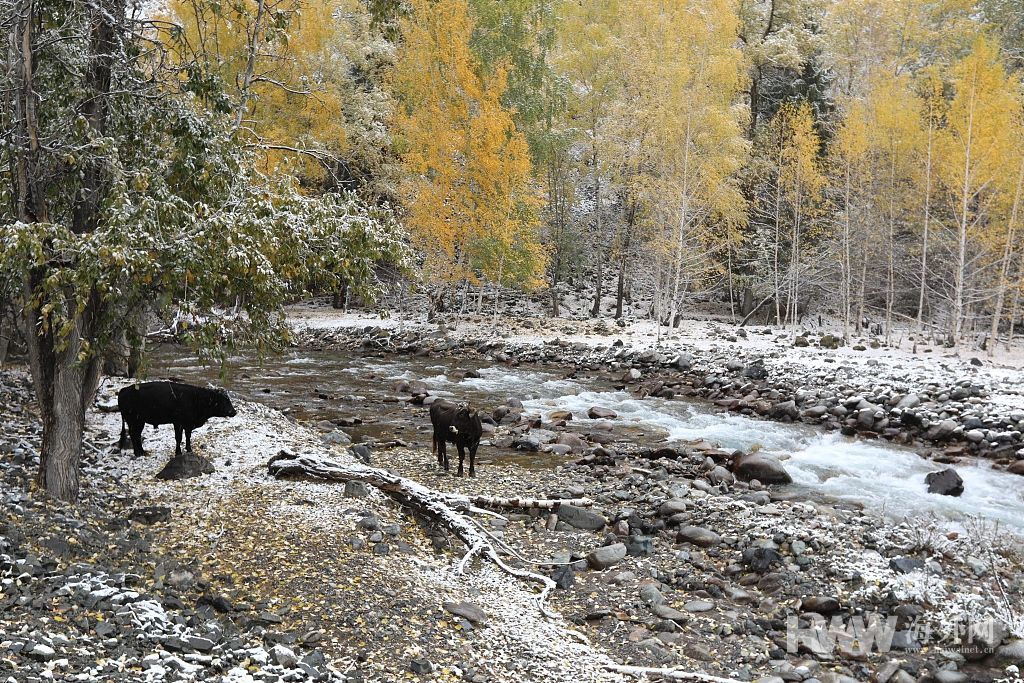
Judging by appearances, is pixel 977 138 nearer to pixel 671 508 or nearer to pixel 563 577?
pixel 671 508

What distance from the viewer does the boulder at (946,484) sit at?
33.2 ft

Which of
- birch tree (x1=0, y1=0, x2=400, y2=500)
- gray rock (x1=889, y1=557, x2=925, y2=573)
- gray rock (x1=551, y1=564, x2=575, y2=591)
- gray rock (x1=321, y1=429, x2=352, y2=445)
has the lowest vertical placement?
gray rock (x1=551, y1=564, x2=575, y2=591)

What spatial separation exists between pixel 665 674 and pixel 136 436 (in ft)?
22.7

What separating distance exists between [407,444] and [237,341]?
5374 mm

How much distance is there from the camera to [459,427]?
9750 mm

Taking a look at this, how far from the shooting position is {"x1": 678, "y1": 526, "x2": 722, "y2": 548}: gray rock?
26.7 feet

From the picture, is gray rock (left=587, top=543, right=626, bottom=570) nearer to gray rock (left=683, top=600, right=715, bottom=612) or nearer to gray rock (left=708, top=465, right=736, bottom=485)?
gray rock (left=683, top=600, right=715, bottom=612)

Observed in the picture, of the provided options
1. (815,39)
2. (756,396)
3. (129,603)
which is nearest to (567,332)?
(756,396)

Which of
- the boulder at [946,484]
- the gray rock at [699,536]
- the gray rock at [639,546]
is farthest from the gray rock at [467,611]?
the boulder at [946,484]

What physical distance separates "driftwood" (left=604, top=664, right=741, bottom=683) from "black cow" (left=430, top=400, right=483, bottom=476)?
181 inches

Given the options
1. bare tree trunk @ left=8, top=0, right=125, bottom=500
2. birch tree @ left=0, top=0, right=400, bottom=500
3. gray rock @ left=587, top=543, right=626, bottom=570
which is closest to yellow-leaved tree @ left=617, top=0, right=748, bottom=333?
gray rock @ left=587, top=543, right=626, bottom=570

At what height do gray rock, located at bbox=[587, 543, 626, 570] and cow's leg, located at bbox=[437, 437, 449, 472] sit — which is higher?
cow's leg, located at bbox=[437, 437, 449, 472]

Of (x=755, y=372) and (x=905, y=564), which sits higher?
(x=755, y=372)

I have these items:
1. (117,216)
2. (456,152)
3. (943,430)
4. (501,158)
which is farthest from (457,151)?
(117,216)
